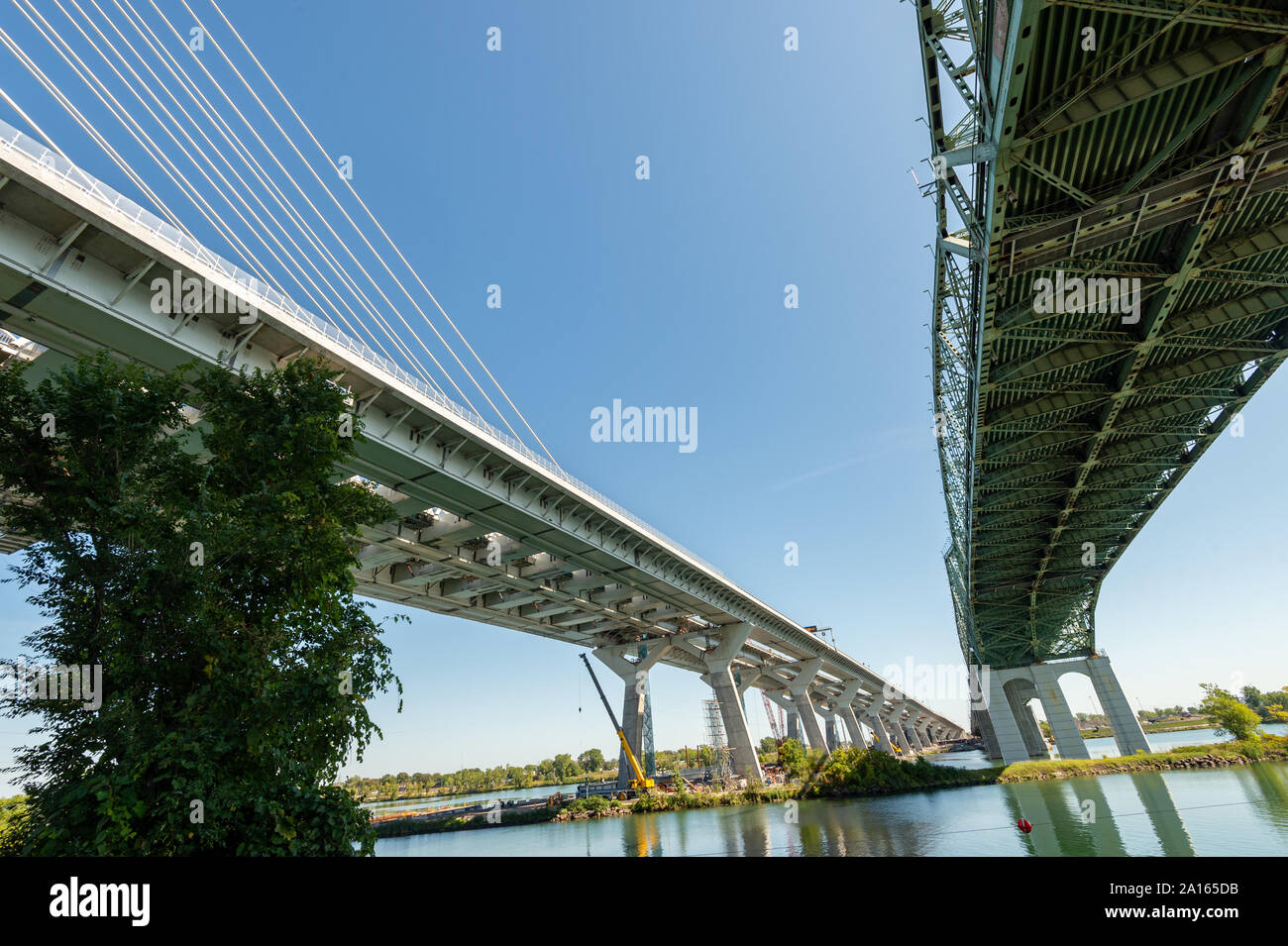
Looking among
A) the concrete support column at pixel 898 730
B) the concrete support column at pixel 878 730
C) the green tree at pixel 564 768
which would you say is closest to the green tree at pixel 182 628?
the concrete support column at pixel 878 730

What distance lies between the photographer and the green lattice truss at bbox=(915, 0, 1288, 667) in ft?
47.1

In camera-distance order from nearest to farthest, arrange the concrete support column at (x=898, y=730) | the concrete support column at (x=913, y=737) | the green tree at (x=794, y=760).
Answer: the green tree at (x=794, y=760) < the concrete support column at (x=898, y=730) < the concrete support column at (x=913, y=737)

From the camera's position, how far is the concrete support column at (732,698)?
49750 millimetres

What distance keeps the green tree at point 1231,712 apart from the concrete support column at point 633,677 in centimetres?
5174

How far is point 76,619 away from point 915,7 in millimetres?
23268

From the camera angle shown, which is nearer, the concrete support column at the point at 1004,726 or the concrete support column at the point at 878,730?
the concrete support column at the point at 1004,726

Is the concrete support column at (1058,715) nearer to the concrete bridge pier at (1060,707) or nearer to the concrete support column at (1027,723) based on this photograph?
the concrete bridge pier at (1060,707)

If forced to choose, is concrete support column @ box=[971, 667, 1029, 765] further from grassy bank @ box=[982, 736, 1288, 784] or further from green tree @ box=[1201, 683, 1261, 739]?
green tree @ box=[1201, 683, 1261, 739]

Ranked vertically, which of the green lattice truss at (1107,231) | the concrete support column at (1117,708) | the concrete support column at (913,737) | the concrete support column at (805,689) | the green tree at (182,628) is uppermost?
the green lattice truss at (1107,231)

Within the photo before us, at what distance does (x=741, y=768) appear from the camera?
164 feet

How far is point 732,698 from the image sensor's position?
5156 cm
